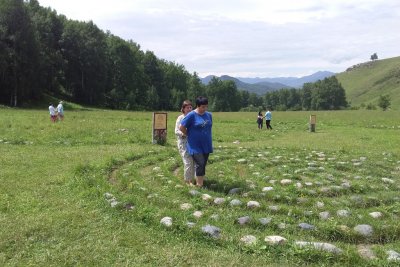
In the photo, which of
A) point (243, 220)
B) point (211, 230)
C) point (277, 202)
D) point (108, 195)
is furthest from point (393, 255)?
point (108, 195)

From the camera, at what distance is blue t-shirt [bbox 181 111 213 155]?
1087cm

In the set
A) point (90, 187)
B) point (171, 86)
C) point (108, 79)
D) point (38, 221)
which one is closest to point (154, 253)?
point (38, 221)

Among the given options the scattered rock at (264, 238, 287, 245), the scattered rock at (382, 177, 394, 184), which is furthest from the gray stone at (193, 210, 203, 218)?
the scattered rock at (382, 177, 394, 184)

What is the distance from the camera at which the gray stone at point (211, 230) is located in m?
7.10

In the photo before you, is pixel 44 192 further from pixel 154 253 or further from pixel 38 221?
pixel 154 253

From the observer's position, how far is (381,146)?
22844 mm

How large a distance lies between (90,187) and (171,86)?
111759mm

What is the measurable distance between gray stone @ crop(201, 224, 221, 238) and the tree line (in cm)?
5962

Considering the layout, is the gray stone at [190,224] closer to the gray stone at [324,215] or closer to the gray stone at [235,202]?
the gray stone at [235,202]

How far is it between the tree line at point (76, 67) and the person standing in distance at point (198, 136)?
56060 mm

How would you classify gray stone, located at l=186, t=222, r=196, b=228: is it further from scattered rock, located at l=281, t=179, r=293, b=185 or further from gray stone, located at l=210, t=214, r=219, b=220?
scattered rock, located at l=281, t=179, r=293, b=185

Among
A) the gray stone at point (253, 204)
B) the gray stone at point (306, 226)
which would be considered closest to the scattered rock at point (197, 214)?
the gray stone at point (253, 204)

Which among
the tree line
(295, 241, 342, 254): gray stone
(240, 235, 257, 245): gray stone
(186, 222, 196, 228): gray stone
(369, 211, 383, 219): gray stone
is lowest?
(240, 235, 257, 245): gray stone

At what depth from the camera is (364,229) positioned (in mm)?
7367
